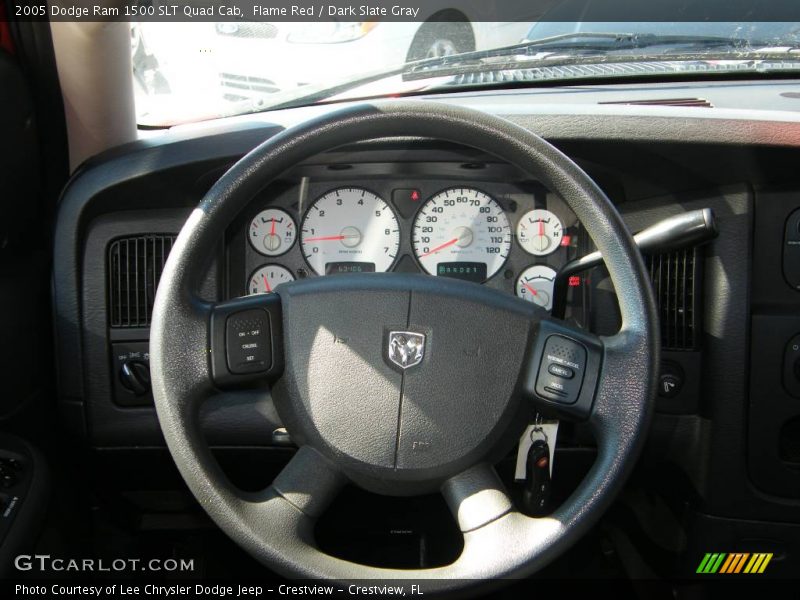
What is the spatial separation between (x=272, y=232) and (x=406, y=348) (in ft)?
2.43

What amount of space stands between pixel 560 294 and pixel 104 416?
115cm

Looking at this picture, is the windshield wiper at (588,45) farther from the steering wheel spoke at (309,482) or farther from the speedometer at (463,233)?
the steering wheel spoke at (309,482)

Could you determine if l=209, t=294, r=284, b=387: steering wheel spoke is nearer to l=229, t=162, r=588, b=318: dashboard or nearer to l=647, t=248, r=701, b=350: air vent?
l=229, t=162, r=588, b=318: dashboard

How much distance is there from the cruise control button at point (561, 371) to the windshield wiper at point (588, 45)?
3.60 feet

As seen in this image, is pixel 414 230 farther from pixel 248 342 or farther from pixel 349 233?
pixel 248 342

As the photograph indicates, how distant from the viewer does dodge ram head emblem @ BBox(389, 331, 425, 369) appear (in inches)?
55.7

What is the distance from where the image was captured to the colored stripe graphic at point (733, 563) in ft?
6.54

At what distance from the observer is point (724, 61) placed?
7.35 feet

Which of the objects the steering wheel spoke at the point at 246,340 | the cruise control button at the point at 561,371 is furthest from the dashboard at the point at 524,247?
the cruise control button at the point at 561,371

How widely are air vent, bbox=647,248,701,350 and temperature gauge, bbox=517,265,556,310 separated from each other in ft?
0.82

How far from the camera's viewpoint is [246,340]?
143cm

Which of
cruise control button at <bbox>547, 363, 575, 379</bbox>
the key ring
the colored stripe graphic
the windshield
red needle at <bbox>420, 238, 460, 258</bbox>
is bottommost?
the colored stripe graphic

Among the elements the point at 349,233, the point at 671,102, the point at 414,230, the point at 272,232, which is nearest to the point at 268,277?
the point at 272,232

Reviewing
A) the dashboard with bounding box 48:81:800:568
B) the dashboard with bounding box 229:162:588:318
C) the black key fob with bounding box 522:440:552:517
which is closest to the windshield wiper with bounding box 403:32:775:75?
the dashboard with bounding box 48:81:800:568
